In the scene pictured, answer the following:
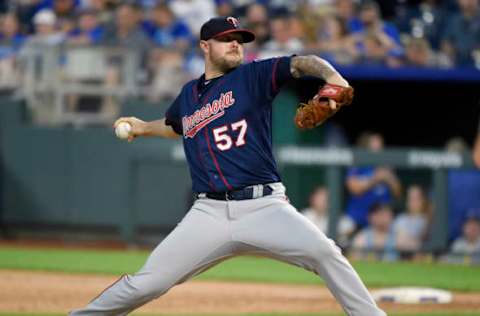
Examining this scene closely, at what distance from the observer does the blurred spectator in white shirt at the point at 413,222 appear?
12.6m

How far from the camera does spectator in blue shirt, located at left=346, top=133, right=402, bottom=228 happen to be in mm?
12805

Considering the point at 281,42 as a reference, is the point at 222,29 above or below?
above

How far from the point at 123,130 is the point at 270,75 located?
1.09 m

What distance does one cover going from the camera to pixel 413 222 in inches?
499

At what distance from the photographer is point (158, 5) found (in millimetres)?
15594

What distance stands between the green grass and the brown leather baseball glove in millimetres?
5200

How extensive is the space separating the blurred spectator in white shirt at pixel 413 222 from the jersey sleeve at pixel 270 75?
727 centimetres

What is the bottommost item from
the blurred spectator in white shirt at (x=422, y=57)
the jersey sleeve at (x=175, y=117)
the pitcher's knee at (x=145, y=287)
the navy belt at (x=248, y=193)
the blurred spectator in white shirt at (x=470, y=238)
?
the blurred spectator in white shirt at (x=470, y=238)

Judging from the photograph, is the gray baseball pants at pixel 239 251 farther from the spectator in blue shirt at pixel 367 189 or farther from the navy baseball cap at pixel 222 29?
the spectator in blue shirt at pixel 367 189

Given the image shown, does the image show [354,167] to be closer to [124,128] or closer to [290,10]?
[290,10]

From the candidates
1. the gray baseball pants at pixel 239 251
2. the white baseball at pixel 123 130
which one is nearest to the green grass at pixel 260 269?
the white baseball at pixel 123 130

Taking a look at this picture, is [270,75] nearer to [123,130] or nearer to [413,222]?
[123,130]

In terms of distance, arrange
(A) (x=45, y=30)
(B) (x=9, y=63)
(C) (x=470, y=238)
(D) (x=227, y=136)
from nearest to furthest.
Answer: (D) (x=227, y=136)
(C) (x=470, y=238)
(B) (x=9, y=63)
(A) (x=45, y=30)

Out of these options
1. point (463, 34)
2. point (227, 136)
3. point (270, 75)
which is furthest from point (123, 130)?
point (463, 34)
